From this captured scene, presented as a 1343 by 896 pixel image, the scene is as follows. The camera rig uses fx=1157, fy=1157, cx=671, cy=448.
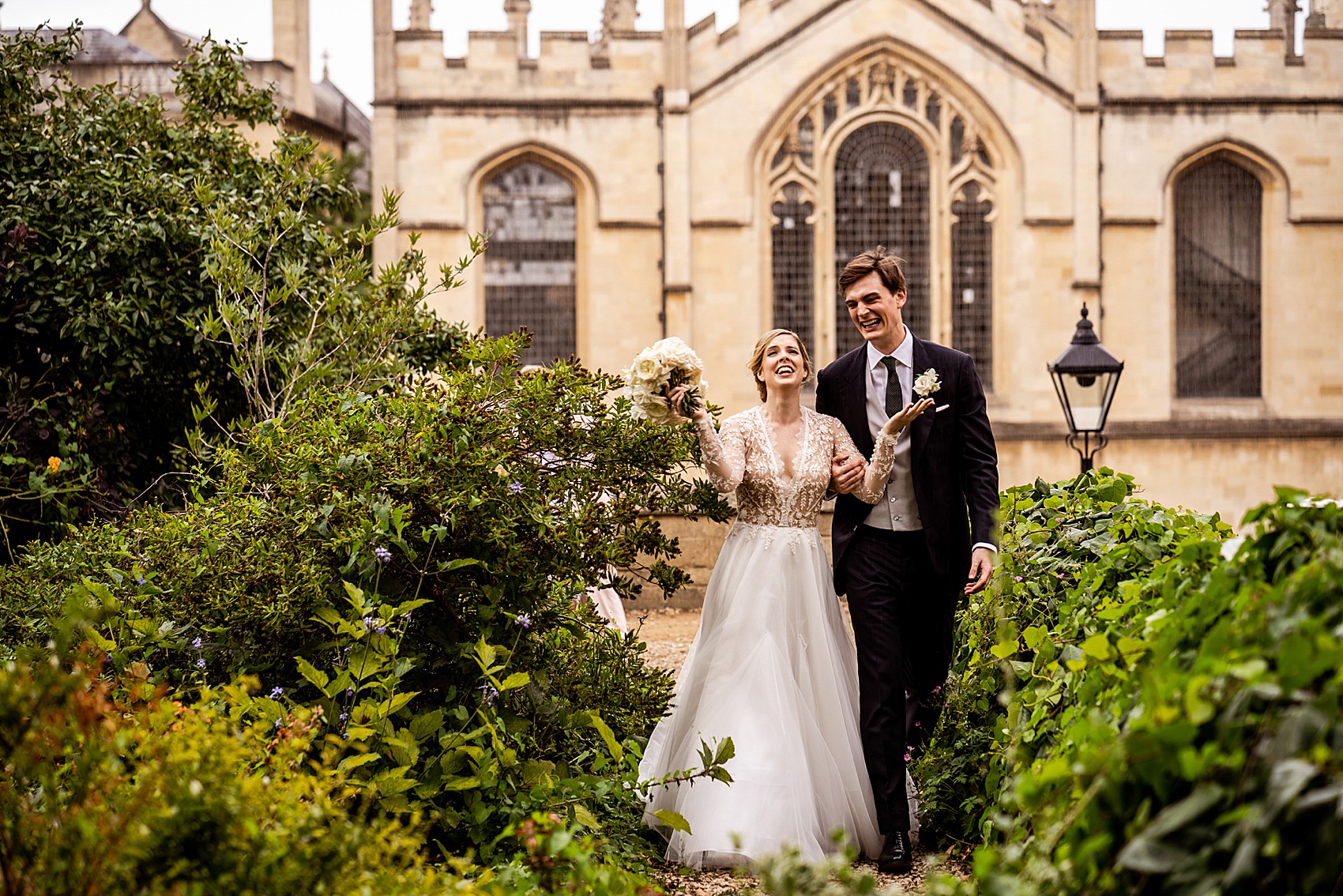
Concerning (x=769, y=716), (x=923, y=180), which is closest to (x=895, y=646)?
(x=769, y=716)

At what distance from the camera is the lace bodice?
4422 mm

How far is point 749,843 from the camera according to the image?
12.5 ft

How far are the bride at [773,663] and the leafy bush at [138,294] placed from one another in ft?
7.30

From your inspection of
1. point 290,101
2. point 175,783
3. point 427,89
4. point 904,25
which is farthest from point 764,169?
point 175,783

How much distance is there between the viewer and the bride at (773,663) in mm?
3918

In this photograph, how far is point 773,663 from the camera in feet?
13.8

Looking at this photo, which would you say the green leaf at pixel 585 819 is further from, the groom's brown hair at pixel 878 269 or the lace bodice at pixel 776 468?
the groom's brown hair at pixel 878 269

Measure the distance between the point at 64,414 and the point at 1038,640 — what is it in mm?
5160

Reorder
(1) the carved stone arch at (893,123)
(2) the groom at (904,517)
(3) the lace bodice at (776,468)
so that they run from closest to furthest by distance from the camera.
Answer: (2) the groom at (904,517) < (3) the lace bodice at (776,468) < (1) the carved stone arch at (893,123)

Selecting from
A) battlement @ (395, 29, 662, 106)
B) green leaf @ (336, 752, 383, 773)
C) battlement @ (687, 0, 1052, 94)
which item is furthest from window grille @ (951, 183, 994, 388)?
green leaf @ (336, 752, 383, 773)

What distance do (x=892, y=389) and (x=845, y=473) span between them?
0.41 meters

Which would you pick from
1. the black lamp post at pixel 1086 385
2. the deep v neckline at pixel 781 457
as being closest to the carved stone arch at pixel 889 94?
the black lamp post at pixel 1086 385

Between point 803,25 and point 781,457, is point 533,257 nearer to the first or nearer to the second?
point 803,25

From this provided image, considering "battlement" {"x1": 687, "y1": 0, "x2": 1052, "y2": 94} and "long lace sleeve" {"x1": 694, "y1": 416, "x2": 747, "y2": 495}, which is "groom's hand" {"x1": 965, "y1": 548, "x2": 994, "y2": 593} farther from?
"battlement" {"x1": 687, "y1": 0, "x2": 1052, "y2": 94}
